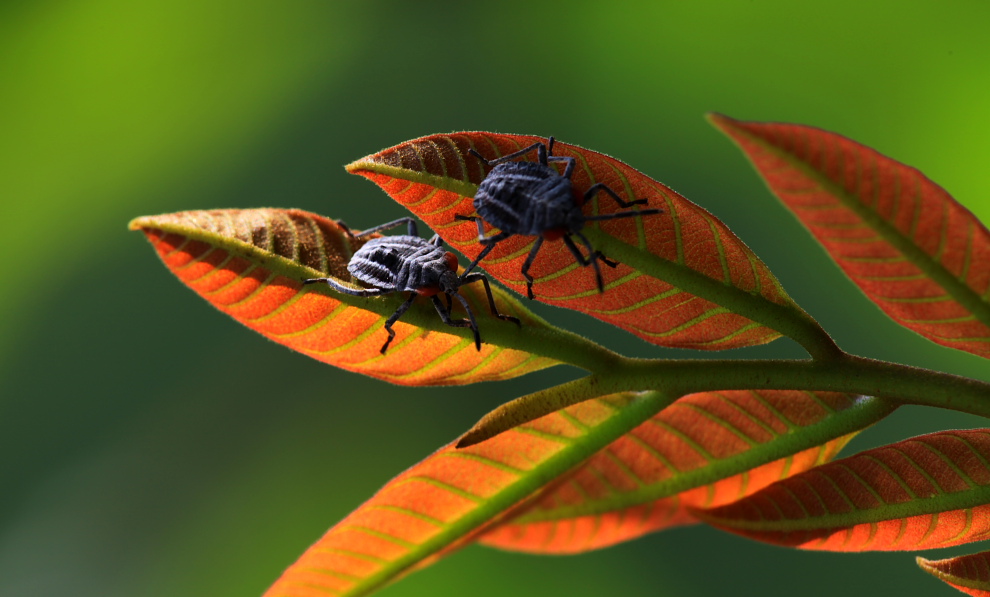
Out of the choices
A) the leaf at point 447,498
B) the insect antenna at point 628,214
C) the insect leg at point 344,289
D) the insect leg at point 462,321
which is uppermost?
the insect antenna at point 628,214

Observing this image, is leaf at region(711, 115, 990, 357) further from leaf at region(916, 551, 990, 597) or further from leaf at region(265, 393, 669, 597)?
leaf at region(265, 393, 669, 597)

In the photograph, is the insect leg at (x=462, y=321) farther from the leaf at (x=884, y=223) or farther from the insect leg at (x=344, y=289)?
the leaf at (x=884, y=223)

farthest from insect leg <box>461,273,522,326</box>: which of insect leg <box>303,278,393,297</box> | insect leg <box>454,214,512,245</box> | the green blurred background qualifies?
the green blurred background

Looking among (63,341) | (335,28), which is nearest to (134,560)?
(63,341)

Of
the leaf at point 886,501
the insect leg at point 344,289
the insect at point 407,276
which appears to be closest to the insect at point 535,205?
the insect at point 407,276

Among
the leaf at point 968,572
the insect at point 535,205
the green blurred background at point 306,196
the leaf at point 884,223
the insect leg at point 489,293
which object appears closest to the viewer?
the leaf at point 884,223

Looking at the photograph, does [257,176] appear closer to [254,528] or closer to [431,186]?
[254,528]
